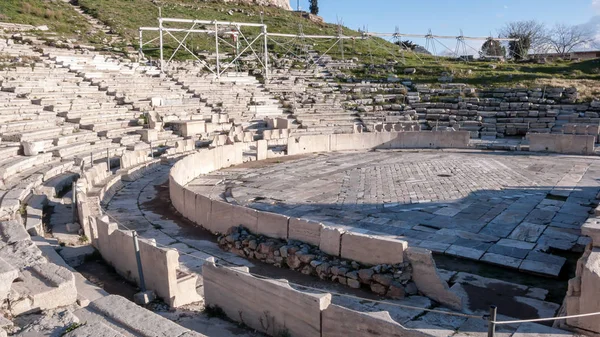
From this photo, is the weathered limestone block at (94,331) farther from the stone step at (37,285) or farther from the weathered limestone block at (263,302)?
the weathered limestone block at (263,302)

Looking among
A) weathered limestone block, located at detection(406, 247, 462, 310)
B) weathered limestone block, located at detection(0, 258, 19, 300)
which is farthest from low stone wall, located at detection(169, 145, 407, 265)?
weathered limestone block, located at detection(0, 258, 19, 300)

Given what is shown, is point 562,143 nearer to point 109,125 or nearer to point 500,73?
point 500,73

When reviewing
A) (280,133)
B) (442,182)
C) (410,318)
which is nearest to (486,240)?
(410,318)

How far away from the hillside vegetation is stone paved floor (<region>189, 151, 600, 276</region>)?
44.7 feet

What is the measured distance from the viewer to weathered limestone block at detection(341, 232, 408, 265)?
765cm

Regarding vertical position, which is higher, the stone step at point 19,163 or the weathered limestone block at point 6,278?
the weathered limestone block at point 6,278

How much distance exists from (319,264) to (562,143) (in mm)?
16950

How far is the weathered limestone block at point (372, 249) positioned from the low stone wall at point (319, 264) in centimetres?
9

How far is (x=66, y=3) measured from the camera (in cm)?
4494

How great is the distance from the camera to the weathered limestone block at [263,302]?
5660 mm

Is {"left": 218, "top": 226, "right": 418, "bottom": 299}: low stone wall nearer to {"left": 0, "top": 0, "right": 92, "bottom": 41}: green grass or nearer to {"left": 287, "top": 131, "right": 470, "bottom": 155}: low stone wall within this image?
{"left": 287, "top": 131, "right": 470, "bottom": 155}: low stone wall

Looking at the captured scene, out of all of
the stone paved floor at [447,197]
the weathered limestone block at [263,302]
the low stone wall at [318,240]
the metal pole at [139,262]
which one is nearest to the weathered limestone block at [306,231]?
the low stone wall at [318,240]

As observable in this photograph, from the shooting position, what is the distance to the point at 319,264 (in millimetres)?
8289

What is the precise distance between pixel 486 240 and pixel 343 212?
3.52 m
